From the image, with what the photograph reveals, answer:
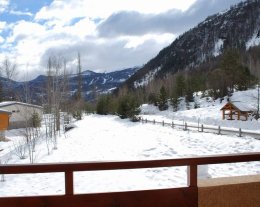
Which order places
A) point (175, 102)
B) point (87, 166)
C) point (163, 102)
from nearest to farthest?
point (87, 166)
point (175, 102)
point (163, 102)

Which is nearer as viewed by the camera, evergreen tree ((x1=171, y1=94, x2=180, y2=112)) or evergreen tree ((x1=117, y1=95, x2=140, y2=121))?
evergreen tree ((x1=117, y1=95, x2=140, y2=121))

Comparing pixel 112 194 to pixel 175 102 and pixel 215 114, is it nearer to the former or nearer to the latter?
pixel 215 114

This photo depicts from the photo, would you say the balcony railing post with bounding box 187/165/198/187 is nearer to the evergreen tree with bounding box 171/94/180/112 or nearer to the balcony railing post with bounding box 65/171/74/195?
the balcony railing post with bounding box 65/171/74/195

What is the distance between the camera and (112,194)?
381 centimetres

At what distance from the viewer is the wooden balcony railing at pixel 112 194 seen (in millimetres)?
3707

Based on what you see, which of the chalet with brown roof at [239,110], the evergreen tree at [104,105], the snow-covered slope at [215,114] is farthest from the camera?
the evergreen tree at [104,105]

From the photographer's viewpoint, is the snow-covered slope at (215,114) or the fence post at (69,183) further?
the snow-covered slope at (215,114)

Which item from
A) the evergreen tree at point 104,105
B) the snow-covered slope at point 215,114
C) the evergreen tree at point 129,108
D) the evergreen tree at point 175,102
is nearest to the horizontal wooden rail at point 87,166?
the snow-covered slope at point 215,114

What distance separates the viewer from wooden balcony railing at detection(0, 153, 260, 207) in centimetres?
371

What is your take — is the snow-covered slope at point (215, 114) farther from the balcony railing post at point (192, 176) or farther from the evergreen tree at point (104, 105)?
the balcony railing post at point (192, 176)

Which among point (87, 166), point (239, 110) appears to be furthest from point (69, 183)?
point (239, 110)

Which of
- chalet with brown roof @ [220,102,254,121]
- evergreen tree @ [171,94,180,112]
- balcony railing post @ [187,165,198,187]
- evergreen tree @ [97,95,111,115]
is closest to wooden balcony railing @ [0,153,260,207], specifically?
balcony railing post @ [187,165,198,187]

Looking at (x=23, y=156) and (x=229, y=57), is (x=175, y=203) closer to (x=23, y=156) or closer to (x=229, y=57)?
(x=23, y=156)

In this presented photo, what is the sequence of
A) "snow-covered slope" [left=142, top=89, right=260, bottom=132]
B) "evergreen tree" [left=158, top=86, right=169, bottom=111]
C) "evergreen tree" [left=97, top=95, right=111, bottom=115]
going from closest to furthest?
"snow-covered slope" [left=142, top=89, right=260, bottom=132]
"evergreen tree" [left=158, top=86, right=169, bottom=111]
"evergreen tree" [left=97, top=95, right=111, bottom=115]
